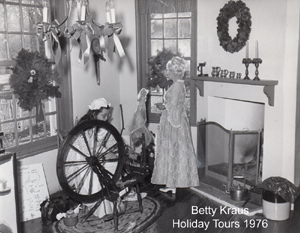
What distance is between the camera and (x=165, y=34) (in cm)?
512

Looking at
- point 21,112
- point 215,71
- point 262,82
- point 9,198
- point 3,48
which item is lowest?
point 9,198

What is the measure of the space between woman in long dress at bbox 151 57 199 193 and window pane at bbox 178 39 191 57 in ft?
2.87

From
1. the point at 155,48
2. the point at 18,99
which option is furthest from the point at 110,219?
the point at 155,48

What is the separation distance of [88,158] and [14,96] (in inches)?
48.0

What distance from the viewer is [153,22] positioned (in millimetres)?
5188

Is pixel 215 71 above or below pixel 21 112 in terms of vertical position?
above

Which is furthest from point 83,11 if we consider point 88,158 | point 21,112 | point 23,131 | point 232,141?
point 232,141

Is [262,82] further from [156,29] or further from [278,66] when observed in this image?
[156,29]

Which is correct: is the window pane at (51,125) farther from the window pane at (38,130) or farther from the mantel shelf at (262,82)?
the mantel shelf at (262,82)

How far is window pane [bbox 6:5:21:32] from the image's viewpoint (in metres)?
3.77

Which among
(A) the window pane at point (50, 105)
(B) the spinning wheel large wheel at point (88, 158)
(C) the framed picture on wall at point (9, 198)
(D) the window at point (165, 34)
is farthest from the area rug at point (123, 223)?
(D) the window at point (165, 34)

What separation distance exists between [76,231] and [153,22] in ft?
10.4

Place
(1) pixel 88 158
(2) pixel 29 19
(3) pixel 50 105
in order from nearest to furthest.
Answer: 1. (1) pixel 88 158
2. (2) pixel 29 19
3. (3) pixel 50 105

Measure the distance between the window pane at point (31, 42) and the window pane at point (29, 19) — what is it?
8 centimetres
